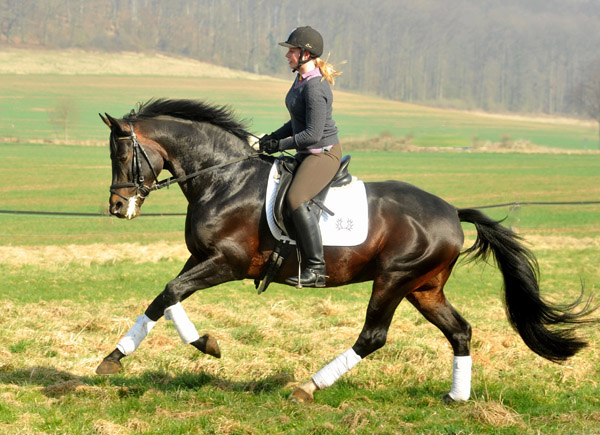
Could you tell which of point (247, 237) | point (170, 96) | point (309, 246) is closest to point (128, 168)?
point (247, 237)

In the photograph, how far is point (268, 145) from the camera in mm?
6211

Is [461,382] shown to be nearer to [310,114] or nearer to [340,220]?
[340,220]

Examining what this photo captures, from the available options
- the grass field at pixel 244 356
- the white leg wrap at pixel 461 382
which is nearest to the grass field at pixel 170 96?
the grass field at pixel 244 356

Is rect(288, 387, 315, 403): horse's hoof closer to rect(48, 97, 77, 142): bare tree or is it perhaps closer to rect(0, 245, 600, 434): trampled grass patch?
rect(0, 245, 600, 434): trampled grass patch

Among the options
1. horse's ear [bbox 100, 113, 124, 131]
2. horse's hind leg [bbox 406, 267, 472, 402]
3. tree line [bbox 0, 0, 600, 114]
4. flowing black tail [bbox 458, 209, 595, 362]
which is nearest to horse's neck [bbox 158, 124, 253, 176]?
horse's ear [bbox 100, 113, 124, 131]

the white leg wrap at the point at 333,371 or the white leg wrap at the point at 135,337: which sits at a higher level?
the white leg wrap at the point at 135,337

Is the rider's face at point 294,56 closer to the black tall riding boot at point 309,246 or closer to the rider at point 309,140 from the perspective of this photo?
the rider at point 309,140

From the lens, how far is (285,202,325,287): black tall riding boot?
5824 millimetres

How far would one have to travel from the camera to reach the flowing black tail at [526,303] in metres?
6.38

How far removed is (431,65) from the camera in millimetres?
148250

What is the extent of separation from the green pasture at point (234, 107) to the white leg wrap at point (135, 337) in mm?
41569

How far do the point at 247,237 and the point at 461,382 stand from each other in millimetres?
2295

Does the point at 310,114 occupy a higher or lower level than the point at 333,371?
higher

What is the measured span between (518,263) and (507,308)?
1.52 feet
